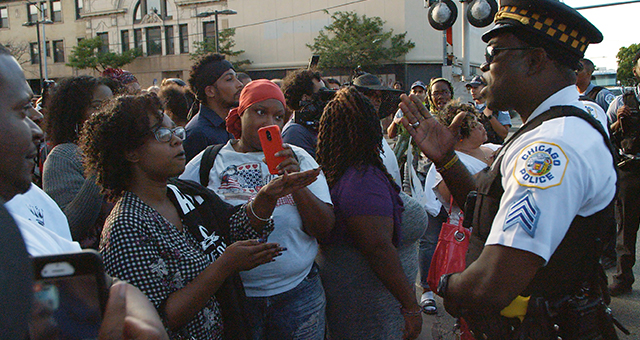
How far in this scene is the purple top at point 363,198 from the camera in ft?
8.23

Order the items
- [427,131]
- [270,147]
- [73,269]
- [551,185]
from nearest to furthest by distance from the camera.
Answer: [73,269], [551,185], [270,147], [427,131]

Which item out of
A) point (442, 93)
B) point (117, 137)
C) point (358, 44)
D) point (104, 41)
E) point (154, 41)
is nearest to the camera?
point (117, 137)

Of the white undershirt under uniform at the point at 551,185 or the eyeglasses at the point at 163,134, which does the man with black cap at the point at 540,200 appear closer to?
the white undershirt under uniform at the point at 551,185

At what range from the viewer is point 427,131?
2582mm

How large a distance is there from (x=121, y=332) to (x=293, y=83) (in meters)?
3.30

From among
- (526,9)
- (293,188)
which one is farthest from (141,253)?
(526,9)

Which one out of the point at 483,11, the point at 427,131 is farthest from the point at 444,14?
the point at 427,131

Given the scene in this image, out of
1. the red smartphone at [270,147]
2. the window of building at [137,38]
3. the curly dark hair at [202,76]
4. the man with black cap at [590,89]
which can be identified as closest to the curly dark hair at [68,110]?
the curly dark hair at [202,76]

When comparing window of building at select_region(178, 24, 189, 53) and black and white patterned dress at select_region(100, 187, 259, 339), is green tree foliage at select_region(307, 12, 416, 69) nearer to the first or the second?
window of building at select_region(178, 24, 189, 53)

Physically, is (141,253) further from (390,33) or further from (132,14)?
(132,14)

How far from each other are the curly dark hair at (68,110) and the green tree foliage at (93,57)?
36908 mm

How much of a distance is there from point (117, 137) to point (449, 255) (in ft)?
6.92

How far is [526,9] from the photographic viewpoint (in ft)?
6.32

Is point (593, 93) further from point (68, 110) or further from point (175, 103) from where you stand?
point (68, 110)
